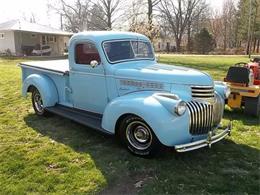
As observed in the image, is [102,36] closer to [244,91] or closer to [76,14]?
[244,91]

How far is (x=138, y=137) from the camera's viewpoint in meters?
5.25

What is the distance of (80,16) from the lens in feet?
182

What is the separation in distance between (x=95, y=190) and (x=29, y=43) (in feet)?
115

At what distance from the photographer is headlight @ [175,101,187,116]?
4699 millimetres

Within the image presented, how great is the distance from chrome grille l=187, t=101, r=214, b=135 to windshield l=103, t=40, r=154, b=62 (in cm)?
171

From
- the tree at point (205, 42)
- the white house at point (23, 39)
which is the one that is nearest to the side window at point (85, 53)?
the white house at point (23, 39)

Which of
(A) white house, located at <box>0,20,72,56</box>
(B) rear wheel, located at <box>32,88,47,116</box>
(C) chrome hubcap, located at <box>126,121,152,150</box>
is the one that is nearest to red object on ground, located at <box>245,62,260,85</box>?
(C) chrome hubcap, located at <box>126,121,152,150</box>

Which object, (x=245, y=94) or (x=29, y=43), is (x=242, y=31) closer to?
(x=29, y=43)

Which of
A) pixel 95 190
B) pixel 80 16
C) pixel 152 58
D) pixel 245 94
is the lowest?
pixel 95 190

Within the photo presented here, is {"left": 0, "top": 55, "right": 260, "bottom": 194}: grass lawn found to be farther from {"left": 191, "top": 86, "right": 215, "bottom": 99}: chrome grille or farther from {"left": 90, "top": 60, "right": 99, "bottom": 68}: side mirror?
{"left": 90, "top": 60, "right": 99, "bottom": 68}: side mirror

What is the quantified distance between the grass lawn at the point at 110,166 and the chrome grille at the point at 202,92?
904 mm

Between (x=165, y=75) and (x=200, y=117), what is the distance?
845 mm

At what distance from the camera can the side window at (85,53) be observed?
6.19 metres

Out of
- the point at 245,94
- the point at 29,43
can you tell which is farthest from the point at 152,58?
the point at 29,43
